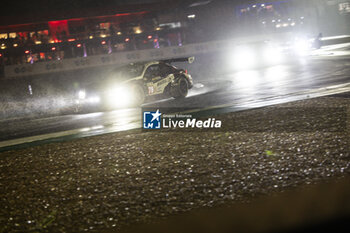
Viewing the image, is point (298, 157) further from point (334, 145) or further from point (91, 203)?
point (91, 203)

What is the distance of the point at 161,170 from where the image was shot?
4.79 meters

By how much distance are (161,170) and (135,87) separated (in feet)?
22.4

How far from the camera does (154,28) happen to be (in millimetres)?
44469

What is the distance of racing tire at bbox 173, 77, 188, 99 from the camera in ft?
39.9

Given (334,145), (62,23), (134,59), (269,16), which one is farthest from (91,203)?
(269,16)

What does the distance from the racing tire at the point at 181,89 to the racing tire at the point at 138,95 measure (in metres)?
1.11

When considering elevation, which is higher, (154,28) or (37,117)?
(154,28)

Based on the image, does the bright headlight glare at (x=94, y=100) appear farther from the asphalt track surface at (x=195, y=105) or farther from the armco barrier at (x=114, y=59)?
the armco barrier at (x=114, y=59)

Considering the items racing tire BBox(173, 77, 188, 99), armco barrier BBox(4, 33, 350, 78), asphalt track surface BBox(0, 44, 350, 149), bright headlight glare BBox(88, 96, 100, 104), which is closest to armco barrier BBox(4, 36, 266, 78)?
armco barrier BBox(4, 33, 350, 78)

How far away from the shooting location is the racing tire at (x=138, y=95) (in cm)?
1138

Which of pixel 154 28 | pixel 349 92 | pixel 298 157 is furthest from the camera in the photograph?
pixel 154 28

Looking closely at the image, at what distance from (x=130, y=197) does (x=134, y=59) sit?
22.1m
